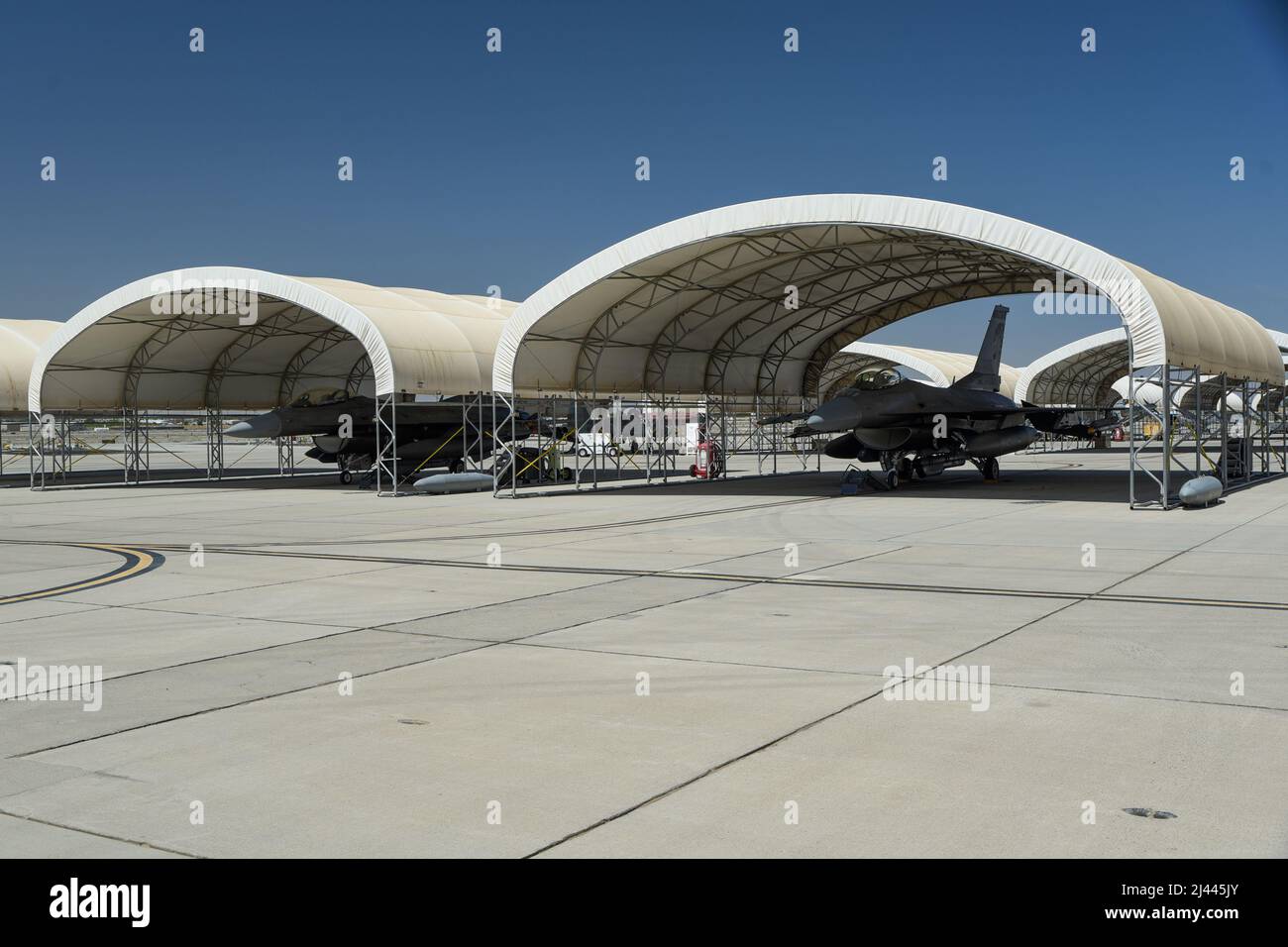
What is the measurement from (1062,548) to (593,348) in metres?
17.8

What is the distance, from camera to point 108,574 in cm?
1380

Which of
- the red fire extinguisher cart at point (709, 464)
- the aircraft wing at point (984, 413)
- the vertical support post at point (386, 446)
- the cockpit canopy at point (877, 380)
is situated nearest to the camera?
the cockpit canopy at point (877, 380)

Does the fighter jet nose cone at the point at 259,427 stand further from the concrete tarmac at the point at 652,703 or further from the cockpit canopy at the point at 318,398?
the concrete tarmac at the point at 652,703

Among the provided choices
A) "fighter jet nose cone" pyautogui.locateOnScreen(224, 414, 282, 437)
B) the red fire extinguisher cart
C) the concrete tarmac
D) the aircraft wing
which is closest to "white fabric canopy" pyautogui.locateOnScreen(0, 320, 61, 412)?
"fighter jet nose cone" pyautogui.locateOnScreen(224, 414, 282, 437)

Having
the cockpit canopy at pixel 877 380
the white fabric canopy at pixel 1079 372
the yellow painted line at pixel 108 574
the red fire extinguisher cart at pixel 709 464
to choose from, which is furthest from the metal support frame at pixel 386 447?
the white fabric canopy at pixel 1079 372

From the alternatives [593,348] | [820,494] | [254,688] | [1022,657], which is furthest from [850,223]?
[254,688]

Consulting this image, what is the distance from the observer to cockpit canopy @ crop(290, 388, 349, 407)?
1320 inches

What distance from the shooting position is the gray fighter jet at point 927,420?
2647cm

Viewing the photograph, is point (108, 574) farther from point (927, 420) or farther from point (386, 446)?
point (927, 420)

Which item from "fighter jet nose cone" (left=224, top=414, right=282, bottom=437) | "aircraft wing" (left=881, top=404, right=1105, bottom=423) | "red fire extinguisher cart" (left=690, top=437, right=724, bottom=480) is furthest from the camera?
"red fire extinguisher cart" (left=690, top=437, right=724, bottom=480)

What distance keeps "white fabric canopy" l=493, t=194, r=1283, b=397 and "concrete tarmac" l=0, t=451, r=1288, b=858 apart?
717 cm

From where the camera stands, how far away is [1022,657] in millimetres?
8273

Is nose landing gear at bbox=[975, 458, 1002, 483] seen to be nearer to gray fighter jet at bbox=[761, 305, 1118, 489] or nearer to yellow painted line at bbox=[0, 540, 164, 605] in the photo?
gray fighter jet at bbox=[761, 305, 1118, 489]
